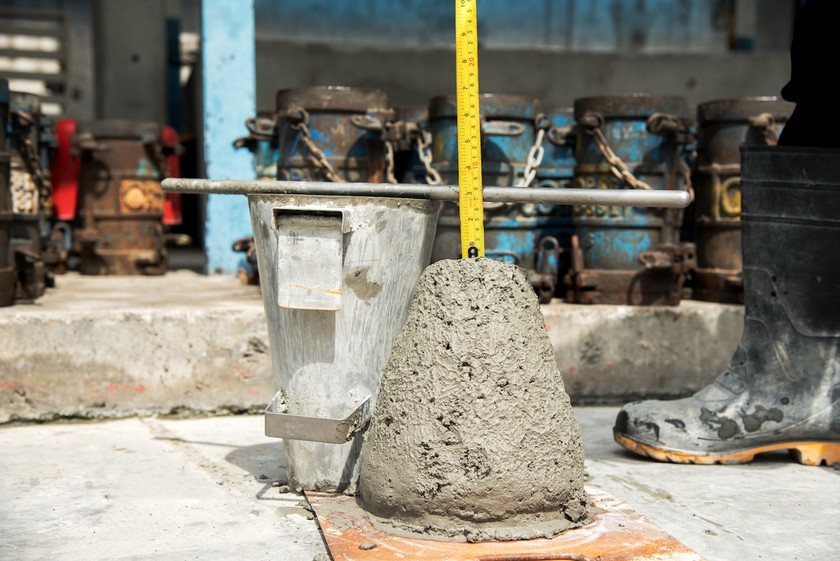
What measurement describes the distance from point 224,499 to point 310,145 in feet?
5.75

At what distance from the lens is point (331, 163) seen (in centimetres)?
405

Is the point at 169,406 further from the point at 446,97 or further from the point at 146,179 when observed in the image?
the point at 146,179

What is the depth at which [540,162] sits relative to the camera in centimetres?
388

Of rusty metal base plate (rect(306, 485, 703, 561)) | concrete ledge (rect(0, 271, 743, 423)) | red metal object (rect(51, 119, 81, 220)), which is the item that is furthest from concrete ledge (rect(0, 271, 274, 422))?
red metal object (rect(51, 119, 81, 220))

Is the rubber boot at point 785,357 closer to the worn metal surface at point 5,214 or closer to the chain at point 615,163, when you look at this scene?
the chain at point 615,163

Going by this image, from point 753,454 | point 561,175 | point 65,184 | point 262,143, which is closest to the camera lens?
point 753,454

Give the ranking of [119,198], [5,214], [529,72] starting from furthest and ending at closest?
[529,72] → [119,198] → [5,214]

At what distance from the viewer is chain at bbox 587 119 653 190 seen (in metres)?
3.67

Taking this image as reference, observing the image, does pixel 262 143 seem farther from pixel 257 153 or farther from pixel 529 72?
pixel 529 72

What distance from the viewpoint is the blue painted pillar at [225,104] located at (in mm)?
5184

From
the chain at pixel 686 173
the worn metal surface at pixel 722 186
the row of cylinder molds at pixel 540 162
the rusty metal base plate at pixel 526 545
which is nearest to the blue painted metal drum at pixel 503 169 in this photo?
the row of cylinder molds at pixel 540 162

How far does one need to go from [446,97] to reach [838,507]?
2.11 metres

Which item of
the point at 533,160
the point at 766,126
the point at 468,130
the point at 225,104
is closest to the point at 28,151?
the point at 225,104

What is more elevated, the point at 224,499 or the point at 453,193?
the point at 453,193
